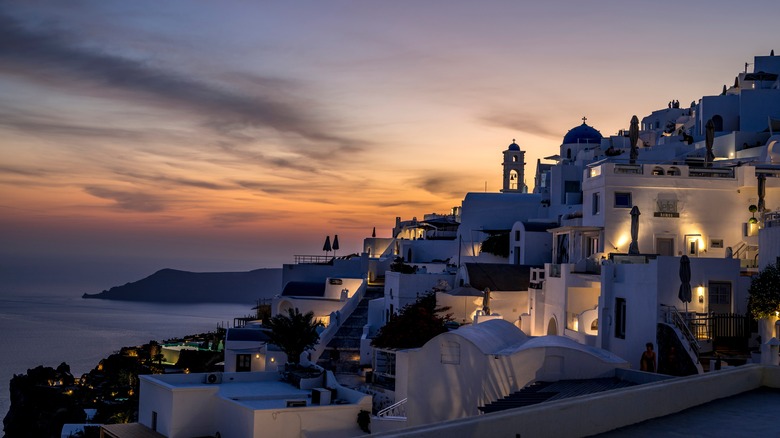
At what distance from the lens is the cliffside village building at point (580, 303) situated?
63.2 feet

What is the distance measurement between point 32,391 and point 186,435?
139ft

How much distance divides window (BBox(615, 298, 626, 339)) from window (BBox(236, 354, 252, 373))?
962 inches

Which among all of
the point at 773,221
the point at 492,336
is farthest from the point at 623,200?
the point at 492,336

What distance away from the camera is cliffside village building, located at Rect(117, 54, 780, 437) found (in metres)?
19.3

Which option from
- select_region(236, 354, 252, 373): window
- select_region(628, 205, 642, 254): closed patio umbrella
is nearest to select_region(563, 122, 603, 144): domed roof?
select_region(236, 354, 252, 373): window

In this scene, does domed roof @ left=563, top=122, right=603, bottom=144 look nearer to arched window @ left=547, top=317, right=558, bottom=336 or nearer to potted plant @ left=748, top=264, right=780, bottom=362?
arched window @ left=547, top=317, right=558, bottom=336

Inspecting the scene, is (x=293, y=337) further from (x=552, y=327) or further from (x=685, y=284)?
(x=685, y=284)

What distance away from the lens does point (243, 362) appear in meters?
42.4

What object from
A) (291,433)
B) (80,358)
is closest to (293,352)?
(291,433)

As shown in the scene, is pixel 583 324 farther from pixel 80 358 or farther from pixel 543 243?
pixel 80 358

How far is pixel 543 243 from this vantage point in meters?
37.6

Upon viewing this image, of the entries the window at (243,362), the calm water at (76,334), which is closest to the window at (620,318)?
the window at (243,362)

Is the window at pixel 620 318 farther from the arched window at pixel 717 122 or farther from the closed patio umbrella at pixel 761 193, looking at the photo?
the arched window at pixel 717 122

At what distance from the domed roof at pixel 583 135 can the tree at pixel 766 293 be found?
1390 inches
